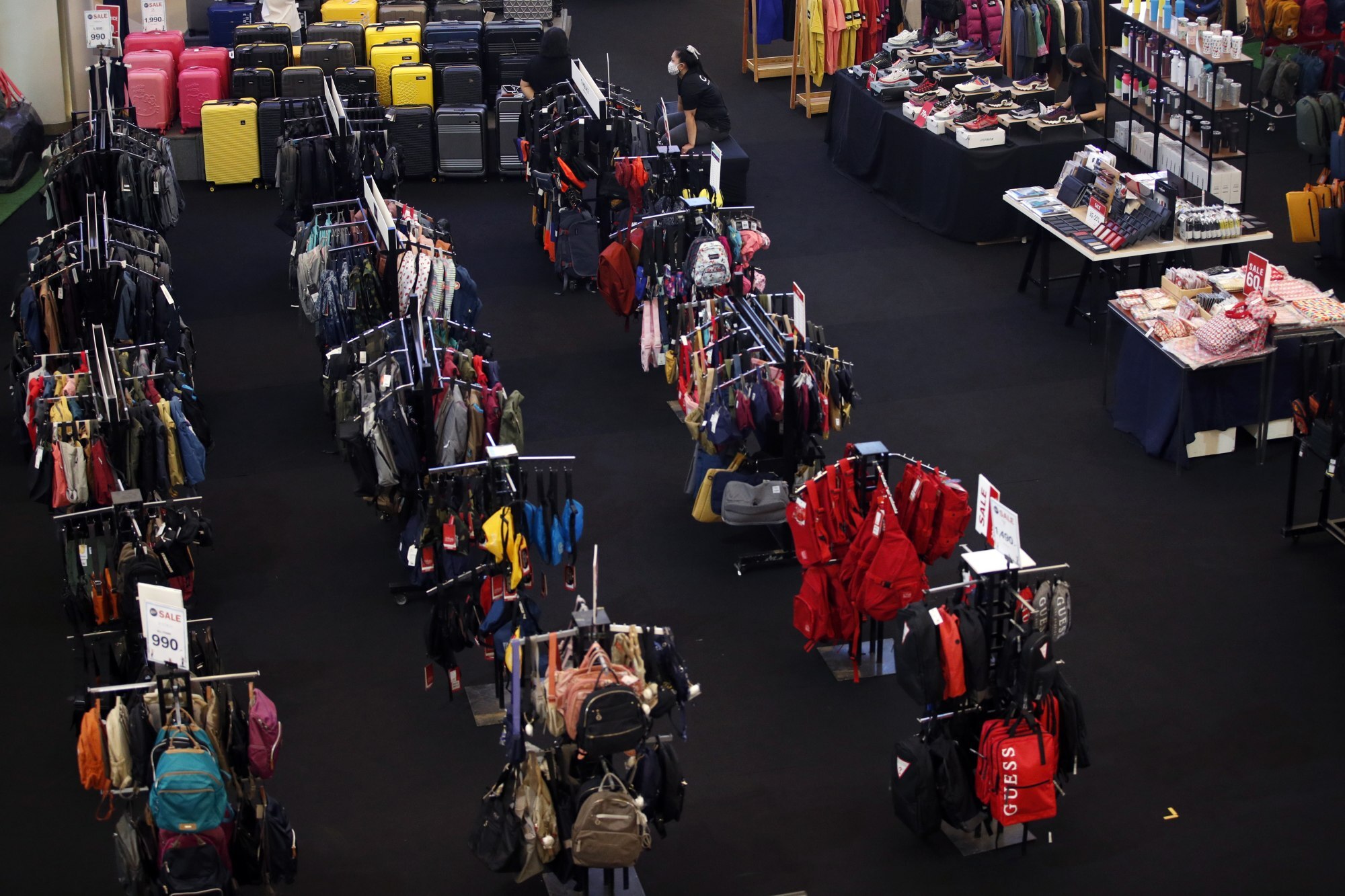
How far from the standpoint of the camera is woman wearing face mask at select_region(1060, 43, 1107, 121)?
14.2 metres

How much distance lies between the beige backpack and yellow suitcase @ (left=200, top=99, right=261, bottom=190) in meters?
10.3

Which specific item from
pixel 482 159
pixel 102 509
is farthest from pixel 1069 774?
pixel 482 159

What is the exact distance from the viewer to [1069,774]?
276 inches

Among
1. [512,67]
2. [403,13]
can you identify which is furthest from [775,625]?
[403,13]

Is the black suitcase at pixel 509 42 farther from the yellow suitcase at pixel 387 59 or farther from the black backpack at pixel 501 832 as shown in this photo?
the black backpack at pixel 501 832

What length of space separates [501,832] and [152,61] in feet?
36.9

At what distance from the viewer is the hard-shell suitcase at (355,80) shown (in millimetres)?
15211

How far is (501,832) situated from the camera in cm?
630

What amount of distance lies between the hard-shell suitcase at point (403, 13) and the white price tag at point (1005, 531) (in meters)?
11.8

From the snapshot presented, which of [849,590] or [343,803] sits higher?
[849,590]

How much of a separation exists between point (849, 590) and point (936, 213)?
664 centimetres

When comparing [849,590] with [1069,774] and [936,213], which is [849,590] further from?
[936,213]

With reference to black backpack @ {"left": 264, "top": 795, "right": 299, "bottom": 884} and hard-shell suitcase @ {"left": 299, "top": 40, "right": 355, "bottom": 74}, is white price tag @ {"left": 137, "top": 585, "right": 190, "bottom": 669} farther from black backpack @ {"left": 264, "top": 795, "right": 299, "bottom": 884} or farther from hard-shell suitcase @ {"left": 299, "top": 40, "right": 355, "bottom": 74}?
hard-shell suitcase @ {"left": 299, "top": 40, "right": 355, "bottom": 74}

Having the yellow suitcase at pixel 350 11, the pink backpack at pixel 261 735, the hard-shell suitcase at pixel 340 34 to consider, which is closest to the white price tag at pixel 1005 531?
the pink backpack at pixel 261 735
